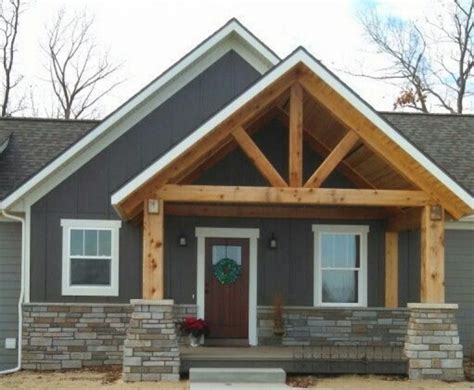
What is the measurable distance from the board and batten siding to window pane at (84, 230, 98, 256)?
577 cm

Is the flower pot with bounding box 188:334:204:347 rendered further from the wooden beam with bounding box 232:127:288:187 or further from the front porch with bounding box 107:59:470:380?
the wooden beam with bounding box 232:127:288:187

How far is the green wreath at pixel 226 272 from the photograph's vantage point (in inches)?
560

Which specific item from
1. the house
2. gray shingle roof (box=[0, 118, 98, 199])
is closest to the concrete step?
the house

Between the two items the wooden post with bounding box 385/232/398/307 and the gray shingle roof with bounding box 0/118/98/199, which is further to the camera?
the gray shingle roof with bounding box 0/118/98/199

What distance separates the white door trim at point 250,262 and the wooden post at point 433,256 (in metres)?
3.44

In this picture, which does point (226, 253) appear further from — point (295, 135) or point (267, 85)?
point (267, 85)

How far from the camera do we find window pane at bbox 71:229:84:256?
45.3 ft

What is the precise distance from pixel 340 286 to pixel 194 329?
2962 mm

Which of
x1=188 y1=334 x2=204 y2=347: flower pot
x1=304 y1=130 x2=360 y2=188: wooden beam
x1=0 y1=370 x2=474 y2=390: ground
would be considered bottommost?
x1=0 y1=370 x2=474 y2=390: ground

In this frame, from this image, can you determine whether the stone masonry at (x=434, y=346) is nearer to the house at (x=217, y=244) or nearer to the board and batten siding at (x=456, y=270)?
the house at (x=217, y=244)

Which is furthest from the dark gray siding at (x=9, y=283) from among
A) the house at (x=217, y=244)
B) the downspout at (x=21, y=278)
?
the downspout at (x=21, y=278)

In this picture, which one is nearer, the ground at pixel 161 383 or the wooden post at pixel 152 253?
the ground at pixel 161 383

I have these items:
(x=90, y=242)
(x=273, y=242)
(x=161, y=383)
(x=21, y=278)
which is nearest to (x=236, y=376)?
(x=161, y=383)

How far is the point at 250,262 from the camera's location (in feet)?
46.8
